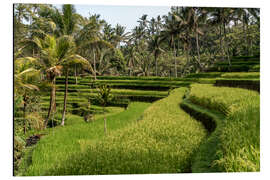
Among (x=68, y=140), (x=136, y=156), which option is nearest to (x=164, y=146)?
(x=136, y=156)

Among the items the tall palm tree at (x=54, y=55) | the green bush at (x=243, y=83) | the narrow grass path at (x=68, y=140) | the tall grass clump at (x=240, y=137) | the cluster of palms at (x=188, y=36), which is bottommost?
the narrow grass path at (x=68, y=140)

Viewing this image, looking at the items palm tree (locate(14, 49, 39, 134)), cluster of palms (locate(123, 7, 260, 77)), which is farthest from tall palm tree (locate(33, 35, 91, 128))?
cluster of palms (locate(123, 7, 260, 77))

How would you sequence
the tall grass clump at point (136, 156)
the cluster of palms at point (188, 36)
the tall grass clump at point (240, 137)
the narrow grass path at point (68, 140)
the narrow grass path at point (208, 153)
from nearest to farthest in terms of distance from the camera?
the tall grass clump at point (240, 137) < the narrow grass path at point (208, 153) < the tall grass clump at point (136, 156) < the narrow grass path at point (68, 140) < the cluster of palms at point (188, 36)

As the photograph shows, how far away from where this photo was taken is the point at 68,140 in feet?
15.6

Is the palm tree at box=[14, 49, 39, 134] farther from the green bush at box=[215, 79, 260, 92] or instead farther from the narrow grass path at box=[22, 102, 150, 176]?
the green bush at box=[215, 79, 260, 92]

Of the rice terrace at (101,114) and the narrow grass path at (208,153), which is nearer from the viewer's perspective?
the narrow grass path at (208,153)

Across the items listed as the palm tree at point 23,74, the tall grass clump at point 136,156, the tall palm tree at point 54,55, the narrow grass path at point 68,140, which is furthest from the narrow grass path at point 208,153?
the tall palm tree at point 54,55

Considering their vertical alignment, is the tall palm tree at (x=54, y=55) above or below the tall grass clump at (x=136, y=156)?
above

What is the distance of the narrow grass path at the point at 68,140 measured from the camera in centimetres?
374

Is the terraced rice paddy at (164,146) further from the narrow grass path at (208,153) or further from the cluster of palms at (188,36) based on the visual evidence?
the cluster of palms at (188,36)

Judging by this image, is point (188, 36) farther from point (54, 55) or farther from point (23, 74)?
point (23, 74)
